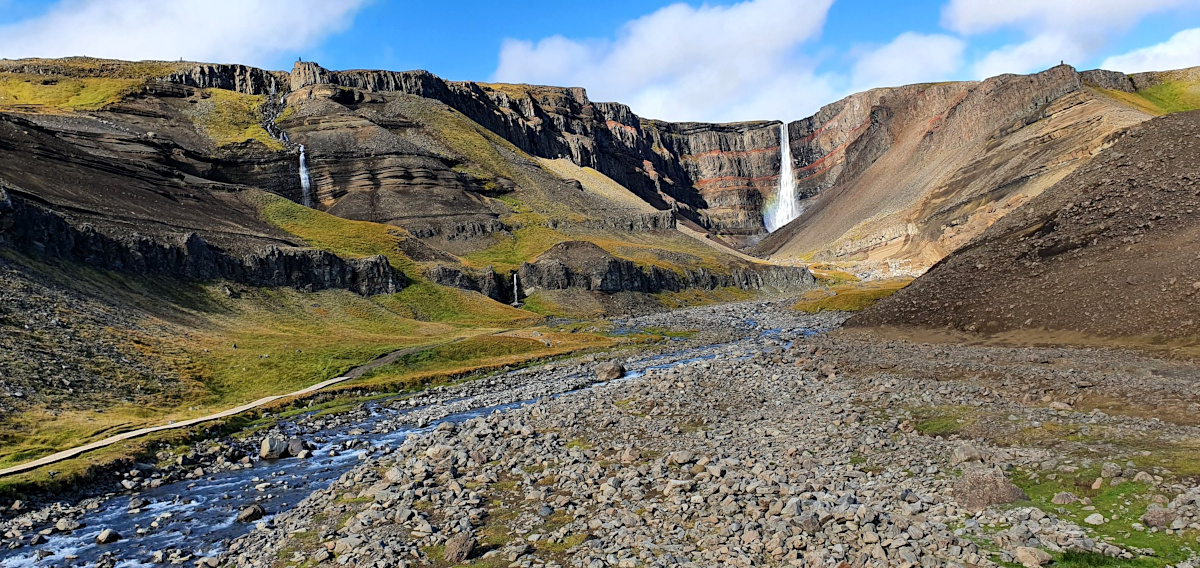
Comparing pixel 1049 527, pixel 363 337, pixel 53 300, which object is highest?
pixel 53 300

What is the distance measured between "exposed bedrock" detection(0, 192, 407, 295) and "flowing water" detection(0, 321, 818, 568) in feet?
142

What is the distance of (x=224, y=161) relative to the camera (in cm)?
17038

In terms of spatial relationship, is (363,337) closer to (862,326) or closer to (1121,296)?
(862,326)

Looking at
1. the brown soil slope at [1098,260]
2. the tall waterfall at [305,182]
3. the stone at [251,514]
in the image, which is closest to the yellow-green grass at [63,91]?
the tall waterfall at [305,182]

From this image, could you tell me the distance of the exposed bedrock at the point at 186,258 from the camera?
6191 centimetres

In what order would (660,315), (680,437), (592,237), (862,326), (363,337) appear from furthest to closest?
(592,237) < (660,315) < (363,337) < (862,326) < (680,437)

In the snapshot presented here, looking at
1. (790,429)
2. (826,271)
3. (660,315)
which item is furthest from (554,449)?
(826,271)

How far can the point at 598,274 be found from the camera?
12294 centimetres

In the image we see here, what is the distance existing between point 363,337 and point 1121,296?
224 ft

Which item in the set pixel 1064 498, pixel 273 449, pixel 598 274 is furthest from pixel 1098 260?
pixel 598 274

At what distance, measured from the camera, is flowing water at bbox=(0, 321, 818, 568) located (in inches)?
839

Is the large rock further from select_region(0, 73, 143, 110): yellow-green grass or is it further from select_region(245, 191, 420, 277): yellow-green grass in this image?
select_region(0, 73, 143, 110): yellow-green grass

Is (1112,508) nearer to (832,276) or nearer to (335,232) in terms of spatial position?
(335,232)

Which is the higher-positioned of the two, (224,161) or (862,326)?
(224,161)
